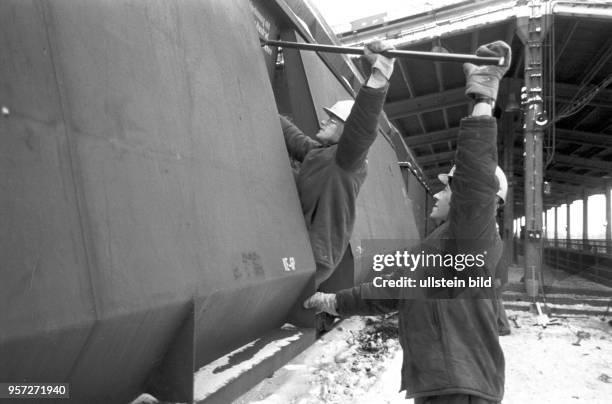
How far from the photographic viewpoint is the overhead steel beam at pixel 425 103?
47.7ft

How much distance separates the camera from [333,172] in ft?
8.57

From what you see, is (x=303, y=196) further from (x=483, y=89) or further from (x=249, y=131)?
(x=483, y=89)

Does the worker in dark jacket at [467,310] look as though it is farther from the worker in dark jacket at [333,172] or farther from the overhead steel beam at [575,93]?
the overhead steel beam at [575,93]

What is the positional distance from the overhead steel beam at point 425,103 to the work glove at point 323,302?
12.7 m

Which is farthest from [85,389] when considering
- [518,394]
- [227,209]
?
[518,394]

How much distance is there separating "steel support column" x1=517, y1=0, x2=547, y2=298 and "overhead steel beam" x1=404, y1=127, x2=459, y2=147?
9.11m

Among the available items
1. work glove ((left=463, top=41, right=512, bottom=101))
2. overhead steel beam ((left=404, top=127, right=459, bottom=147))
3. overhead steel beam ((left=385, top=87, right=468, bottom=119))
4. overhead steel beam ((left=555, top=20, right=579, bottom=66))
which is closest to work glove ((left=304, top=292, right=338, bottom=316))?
work glove ((left=463, top=41, right=512, bottom=101))

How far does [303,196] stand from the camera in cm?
274

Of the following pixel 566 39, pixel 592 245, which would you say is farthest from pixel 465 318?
pixel 592 245

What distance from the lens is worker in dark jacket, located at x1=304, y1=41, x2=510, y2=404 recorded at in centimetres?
175

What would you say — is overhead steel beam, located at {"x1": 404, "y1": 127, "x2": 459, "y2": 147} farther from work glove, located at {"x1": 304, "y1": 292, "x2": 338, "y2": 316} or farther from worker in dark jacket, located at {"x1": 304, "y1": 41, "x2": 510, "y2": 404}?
worker in dark jacket, located at {"x1": 304, "y1": 41, "x2": 510, "y2": 404}

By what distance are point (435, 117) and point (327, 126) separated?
598 inches

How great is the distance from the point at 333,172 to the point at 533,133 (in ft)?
26.0

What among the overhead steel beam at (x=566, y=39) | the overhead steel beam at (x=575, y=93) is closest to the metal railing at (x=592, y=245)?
the overhead steel beam at (x=575, y=93)
